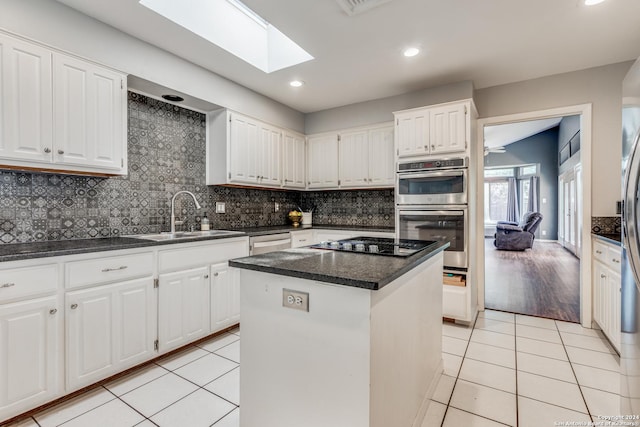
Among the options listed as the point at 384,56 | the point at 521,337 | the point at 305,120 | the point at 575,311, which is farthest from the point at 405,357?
the point at 305,120

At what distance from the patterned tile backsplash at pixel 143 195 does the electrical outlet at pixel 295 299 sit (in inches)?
79.8

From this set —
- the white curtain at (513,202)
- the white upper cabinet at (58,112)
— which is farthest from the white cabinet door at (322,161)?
the white curtain at (513,202)

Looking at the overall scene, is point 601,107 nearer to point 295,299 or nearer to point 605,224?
point 605,224

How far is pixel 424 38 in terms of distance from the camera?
2.51m

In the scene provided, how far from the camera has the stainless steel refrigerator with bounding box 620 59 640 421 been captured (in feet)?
4.40

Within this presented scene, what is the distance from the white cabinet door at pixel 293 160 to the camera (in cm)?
411

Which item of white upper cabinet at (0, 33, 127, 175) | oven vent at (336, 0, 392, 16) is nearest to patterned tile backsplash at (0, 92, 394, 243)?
white upper cabinet at (0, 33, 127, 175)

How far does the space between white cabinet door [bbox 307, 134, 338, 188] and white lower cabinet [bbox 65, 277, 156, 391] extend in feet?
8.65

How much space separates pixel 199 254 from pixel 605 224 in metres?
3.85

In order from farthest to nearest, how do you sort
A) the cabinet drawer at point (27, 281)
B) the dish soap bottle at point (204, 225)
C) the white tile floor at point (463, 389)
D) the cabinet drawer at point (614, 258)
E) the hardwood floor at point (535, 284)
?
1. the hardwood floor at point (535, 284)
2. the dish soap bottle at point (204, 225)
3. the cabinet drawer at point (614, 258)
4. the white tile floor at point (463, 389)
5. the cabinet drawer at point (27, 281)

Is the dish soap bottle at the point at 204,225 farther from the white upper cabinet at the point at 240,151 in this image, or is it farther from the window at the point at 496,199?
the window at the point at 496,199

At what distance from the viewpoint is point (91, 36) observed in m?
2.22

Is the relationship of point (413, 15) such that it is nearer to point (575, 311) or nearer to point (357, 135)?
point (357, 135)

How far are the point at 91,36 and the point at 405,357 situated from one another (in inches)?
116
